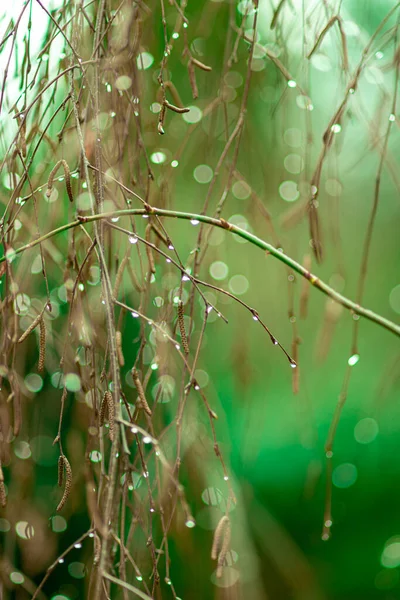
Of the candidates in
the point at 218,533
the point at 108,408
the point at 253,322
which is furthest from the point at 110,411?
the point at 253,322

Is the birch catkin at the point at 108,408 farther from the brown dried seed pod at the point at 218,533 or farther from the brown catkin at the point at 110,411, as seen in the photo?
the brown dried seed pod at the point at 218,533

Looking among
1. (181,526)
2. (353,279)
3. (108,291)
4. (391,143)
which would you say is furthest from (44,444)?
(391,143)

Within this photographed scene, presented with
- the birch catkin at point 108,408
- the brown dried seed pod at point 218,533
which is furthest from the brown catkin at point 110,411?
the brown dried seed pod at point 218,533

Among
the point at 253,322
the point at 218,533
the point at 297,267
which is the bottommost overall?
the point at 218,533

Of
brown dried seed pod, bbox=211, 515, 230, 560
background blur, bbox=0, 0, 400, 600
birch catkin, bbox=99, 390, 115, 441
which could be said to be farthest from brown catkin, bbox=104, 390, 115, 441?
background blur, bbox=0, 0, 400, 600

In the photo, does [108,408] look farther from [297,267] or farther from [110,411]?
[297,267]

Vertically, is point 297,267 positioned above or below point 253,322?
below

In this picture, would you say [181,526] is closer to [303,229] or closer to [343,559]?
[343,559]

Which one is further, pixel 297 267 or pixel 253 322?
pixel 253 322
